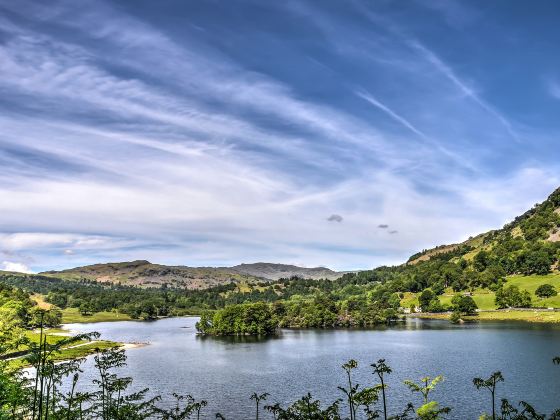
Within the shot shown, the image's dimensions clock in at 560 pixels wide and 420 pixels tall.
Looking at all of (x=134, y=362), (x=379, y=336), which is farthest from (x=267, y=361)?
(x=379, y=336)

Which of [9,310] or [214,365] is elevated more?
[9,310]

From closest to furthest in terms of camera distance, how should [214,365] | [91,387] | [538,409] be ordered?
[538,409], [91,387], [214,365]

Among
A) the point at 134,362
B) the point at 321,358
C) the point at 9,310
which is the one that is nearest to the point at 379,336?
the point at 321,358

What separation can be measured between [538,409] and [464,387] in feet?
59.7

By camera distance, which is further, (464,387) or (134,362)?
(134,362)

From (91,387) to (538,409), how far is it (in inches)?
3377

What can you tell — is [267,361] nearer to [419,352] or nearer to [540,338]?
[419,352]

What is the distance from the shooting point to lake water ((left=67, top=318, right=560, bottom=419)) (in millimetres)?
87688

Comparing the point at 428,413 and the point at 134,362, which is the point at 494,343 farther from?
the point at 428,413

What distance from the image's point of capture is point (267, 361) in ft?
443

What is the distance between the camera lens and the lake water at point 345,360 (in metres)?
87.7

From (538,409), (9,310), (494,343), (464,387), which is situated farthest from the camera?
(494,343)

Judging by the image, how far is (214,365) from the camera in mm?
131875

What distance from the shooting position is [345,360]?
130 m
